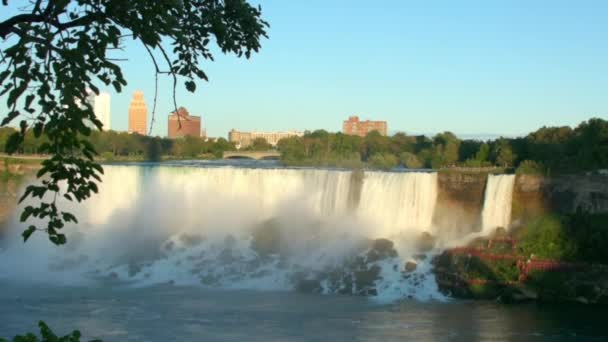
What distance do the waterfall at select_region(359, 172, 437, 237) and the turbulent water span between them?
0.09 feet

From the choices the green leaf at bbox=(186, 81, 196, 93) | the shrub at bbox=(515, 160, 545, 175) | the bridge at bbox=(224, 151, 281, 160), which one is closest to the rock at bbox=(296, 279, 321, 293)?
the shrub at bbox=(515, 160, 545, 175)

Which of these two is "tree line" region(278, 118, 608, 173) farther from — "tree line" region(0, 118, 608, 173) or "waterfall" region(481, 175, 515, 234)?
"waterfall" region(481, 175, 515, 234)

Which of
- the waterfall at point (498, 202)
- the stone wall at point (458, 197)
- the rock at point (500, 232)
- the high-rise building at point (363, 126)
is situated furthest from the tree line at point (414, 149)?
the high-rise building at point (363, 126)

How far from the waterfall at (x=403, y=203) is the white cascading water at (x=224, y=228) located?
1.1 inches

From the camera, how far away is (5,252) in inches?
948

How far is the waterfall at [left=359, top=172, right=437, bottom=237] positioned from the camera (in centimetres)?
2292

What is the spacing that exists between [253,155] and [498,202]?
24.1 metres

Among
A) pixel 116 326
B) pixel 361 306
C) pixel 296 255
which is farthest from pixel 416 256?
pixel 116 326

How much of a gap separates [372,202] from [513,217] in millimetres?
3772

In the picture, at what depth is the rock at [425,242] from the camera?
2131 centimetres

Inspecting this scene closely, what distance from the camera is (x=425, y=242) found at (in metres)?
21.6

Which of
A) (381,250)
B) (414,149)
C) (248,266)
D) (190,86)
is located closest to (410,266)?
(381,250)

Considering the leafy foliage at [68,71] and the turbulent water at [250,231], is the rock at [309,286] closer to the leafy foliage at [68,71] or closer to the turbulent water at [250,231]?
the turbulent water at [250,231]

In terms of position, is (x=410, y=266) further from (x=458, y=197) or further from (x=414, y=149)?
(x=414, y=149)
